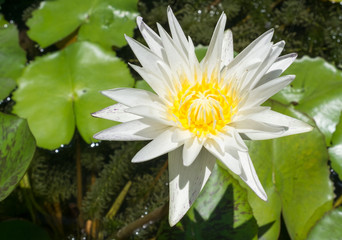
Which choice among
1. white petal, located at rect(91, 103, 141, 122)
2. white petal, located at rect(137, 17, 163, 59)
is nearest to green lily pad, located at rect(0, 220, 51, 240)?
white petal, located at rect(91, 103, 141, 122)

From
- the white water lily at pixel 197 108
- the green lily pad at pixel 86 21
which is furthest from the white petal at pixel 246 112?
the green lily pad at pixel 86 21

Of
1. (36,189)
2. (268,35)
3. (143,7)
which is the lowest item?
(36,189)

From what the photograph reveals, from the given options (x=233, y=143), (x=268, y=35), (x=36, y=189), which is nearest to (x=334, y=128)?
(x=268, y=35)

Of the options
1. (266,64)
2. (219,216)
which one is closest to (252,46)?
(266,64)

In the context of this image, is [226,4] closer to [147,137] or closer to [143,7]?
[143,7]

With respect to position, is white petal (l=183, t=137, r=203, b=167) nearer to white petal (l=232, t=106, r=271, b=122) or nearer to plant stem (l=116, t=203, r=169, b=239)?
white petal (l=232, t=106, r=271, b=122)

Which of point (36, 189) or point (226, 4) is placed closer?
point (36, 189)

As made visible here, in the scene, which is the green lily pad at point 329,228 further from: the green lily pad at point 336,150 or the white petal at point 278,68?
the white petal at point 278,68
